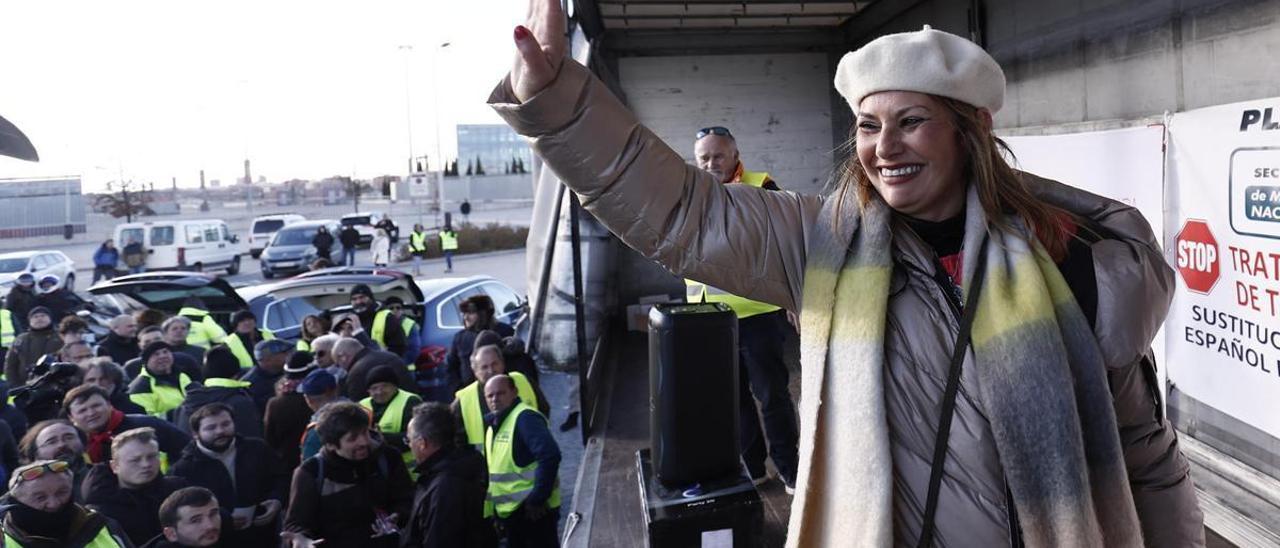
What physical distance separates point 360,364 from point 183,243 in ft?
64.7

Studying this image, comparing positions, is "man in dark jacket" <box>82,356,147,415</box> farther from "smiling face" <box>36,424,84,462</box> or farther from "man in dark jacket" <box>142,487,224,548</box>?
"man in dark jacket" <box>142,487,224,548</box>

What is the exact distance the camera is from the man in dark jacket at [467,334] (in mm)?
6918

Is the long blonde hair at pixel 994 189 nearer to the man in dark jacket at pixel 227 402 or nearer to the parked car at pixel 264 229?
the man in dark jacket at pixel 227 402

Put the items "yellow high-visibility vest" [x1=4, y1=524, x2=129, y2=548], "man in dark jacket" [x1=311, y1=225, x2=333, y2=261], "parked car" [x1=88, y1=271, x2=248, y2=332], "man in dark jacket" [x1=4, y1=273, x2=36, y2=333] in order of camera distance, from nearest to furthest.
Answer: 1. "yellow high-visibility vest" [x1=4, y1=524, x2=129, y2=548]
2. "parked car" [x1=88, y1=271, x2=248, y2=332]
3. "man in dark jacket" [x1=4, y1=273, x2=36, y2=333]
4. "man in dark jacket" [x1=311, y1=225, x2=333, y2=261]

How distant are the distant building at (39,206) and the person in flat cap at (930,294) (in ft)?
81.0

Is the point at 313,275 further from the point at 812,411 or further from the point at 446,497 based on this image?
the point at 812,411

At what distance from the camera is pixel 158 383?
621cm

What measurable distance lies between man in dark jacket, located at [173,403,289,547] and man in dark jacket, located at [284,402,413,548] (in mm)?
449

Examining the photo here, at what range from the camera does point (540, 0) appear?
1.35m

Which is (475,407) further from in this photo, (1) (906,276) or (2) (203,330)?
(2) (203,330)

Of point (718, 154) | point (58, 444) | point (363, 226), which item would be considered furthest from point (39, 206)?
point (718, 154)

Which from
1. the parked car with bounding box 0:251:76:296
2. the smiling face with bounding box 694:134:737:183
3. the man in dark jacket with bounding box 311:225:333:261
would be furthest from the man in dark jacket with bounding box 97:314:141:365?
the man in dark jacket with bounding box 311:225:333:261

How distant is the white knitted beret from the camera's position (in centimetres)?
130

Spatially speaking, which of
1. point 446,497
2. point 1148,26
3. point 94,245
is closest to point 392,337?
point 446,497
